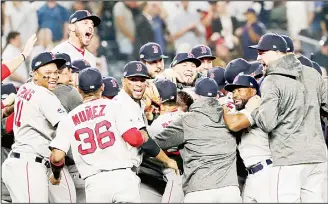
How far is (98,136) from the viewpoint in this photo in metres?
8.48

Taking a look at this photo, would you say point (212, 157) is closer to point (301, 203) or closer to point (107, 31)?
point (301, 203)

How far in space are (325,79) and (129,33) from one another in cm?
669

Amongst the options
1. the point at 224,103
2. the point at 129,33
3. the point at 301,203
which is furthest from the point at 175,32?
the point at 301,203

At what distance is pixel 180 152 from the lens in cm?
923

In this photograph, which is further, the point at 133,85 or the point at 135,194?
the point at 133,85

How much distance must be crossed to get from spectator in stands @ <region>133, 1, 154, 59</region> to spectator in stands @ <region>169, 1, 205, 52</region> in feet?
1.34

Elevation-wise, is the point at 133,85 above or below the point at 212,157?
above

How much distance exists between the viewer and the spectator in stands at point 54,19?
15750 mm

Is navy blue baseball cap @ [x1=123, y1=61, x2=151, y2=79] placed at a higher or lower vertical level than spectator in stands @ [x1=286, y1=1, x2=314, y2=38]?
higher

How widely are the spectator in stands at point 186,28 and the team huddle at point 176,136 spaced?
647 centimetres

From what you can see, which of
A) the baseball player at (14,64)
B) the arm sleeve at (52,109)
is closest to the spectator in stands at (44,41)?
the baseball player at (14,64)

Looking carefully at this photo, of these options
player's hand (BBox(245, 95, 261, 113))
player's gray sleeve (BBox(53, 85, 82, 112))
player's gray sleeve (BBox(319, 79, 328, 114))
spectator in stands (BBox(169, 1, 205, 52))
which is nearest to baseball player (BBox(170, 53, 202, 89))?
player's gray sleeve (BBox(53, 85, 82, 112))

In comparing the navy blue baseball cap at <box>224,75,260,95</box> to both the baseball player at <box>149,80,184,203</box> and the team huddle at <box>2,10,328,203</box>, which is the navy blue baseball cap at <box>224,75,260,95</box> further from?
the baseball player at <box>149,80,184,203</box>

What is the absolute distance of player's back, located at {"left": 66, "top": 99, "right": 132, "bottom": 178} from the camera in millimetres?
8492
